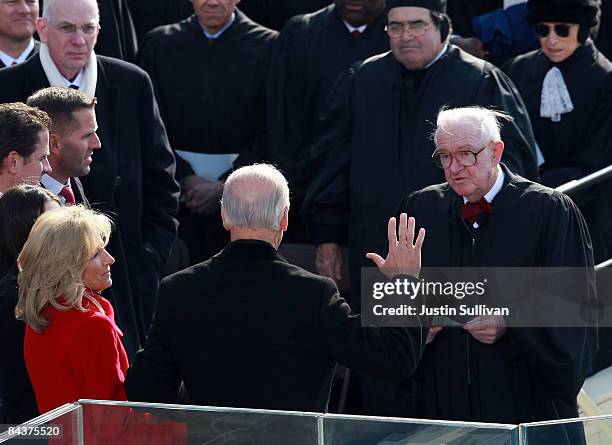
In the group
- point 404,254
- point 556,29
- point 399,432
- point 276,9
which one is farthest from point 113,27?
point 399,432

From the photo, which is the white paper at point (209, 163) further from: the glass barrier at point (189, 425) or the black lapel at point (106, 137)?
the glass barrier at point (189, 425)

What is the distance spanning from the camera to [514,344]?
530cm

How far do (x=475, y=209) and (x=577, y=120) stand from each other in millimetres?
2453

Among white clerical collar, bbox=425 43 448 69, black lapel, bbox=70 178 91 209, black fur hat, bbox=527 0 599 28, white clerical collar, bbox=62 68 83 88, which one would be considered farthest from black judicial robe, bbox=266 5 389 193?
black lapel, bbox=70 178 91 209

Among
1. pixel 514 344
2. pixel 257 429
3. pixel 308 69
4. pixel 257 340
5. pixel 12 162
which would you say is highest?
pixel 308 69

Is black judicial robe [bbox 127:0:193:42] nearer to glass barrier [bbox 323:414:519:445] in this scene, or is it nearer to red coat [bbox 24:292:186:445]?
red coat [bbox 24:292:186:445]

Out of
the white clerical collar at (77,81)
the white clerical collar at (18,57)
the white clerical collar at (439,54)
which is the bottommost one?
the white clerical collar at (77,81)

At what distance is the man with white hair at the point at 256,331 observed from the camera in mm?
4227

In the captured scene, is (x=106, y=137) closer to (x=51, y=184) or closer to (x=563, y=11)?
(x=51, y=184)

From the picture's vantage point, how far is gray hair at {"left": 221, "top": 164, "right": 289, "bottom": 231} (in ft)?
14.2

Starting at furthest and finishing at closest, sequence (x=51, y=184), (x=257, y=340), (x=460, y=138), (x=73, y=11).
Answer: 1. (x=73, y=11)
2. (x=51, y=184)
3. (x=460, y=138)
4. (x=257, y=340)

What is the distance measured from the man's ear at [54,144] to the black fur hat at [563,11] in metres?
3.05

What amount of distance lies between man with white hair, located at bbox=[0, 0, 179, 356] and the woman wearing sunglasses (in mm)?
2170

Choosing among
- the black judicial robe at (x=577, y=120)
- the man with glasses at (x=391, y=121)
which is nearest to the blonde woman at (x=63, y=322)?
the man with glasses at (x=391, y=121)
